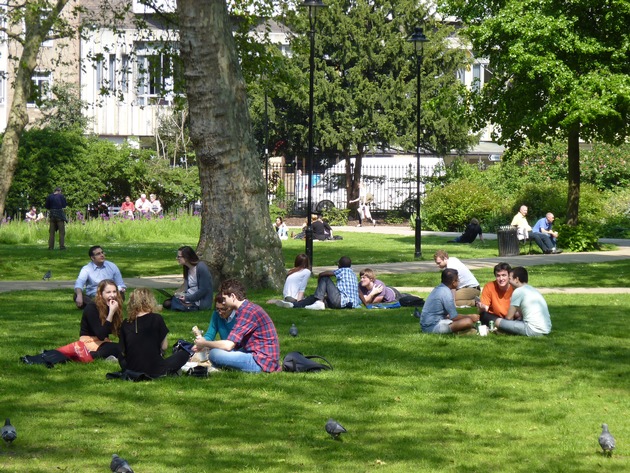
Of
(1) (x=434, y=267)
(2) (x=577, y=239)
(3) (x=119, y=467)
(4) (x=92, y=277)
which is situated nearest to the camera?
(3) (x=119, y=467)

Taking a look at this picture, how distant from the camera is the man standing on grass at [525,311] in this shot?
13.6 m

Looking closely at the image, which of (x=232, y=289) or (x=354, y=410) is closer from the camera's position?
(x=354, y=410)

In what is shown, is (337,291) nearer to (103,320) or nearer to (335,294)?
(335,294)

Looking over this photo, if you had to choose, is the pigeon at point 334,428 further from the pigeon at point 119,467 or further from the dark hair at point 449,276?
the dark hair at point 449,276

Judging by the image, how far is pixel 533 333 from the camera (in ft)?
45.3

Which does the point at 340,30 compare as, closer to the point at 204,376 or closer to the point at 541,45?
the point at 541,45

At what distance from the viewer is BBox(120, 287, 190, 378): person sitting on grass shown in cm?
1073

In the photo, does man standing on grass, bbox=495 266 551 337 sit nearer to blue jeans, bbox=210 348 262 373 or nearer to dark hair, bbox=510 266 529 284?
dark hair, bbox=510 266 529 284

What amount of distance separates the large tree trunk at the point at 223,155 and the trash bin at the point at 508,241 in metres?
10.1

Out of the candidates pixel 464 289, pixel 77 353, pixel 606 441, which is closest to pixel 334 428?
pixel 606 441

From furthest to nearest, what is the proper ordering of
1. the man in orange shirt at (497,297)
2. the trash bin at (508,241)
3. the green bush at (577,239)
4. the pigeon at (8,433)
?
1. the green bush at (577,239)
2. the trash bin at (508,241)
3. the man in orange shirt at (497,297)
4. the pigeon at (8,433)

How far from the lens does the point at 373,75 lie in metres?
52.3

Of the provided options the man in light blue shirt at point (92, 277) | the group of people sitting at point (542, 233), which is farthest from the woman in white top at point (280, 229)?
the man in light blue shirt at point (92, 277)

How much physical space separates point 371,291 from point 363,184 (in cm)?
3530
